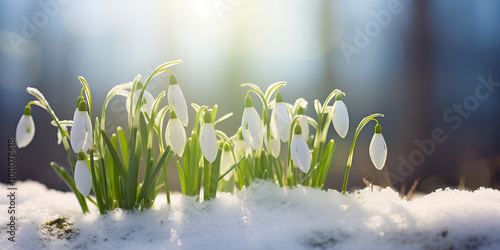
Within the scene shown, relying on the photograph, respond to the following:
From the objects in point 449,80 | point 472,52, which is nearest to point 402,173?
point 449,80

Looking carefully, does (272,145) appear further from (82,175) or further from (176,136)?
(82,175)

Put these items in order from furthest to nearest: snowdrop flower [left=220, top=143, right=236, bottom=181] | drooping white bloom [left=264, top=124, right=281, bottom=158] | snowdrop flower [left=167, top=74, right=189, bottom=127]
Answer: snowdrop flower [left=220, top=143, right=236, bottom=181] < drooping white bloom [left=264, top=124, right=281, bottom=158] < snowdrop flower [left=167, top=74, right=189, bottom=127]

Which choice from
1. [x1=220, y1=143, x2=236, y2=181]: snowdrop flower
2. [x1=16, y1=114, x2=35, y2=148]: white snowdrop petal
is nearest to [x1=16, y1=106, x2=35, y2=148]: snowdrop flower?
[x1=16, y1=114, x2=35, y2=148]: white snowdrop petal

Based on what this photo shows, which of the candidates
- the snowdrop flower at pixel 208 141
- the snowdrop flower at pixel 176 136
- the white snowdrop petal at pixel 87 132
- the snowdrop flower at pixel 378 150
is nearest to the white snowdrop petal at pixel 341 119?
the snowdrop flower at pixel 378 150

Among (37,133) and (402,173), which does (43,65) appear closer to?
(37,133)

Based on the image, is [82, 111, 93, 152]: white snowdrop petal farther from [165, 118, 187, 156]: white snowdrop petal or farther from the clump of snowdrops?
[165, 118, 187, 156]: white snowdrop petal

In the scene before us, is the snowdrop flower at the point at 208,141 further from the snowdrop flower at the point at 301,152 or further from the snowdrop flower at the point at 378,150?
the snowdrop flower at the point at 378,150

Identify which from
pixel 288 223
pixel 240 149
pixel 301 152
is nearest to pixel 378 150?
pixel 301 152
